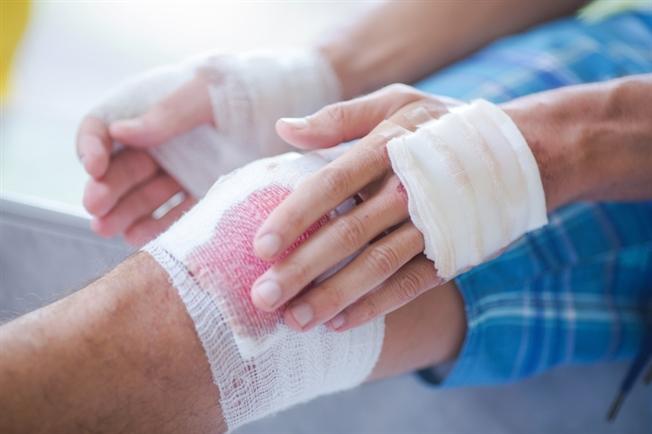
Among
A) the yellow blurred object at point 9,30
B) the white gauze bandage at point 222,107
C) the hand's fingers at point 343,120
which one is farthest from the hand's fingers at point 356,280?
the yellow blurred object at point 9,30

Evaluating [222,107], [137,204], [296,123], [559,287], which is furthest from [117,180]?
[559,287]

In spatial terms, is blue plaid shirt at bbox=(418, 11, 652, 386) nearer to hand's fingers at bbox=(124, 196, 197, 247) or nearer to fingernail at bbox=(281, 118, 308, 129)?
fingernail at bbox=(281, 118, 308, 129)

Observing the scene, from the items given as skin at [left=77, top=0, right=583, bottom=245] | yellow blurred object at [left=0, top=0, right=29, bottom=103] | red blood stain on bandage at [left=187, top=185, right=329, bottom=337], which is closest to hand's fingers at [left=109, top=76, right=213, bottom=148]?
skin at [left=77, top=0, right=583, bottom=245]

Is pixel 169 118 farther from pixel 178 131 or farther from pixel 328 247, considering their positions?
pixel 328 247

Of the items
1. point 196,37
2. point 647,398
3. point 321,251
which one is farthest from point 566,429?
point 196,37

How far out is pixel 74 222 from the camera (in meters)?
0.90

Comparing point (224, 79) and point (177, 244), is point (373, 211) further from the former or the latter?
point (224, 79)

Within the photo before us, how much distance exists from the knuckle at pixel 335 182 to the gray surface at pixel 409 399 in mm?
400

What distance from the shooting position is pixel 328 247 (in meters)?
0.60

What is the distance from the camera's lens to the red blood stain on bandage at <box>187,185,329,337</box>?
1.92ft

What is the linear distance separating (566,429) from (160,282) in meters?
0.60

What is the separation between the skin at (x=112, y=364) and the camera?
1.80ft

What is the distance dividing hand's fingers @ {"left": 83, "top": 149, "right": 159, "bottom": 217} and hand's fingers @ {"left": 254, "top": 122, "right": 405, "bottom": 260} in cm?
36

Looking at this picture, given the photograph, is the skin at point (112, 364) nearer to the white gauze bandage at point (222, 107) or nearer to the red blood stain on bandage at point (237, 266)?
the red blood stain on bandage at point (237, 266)
